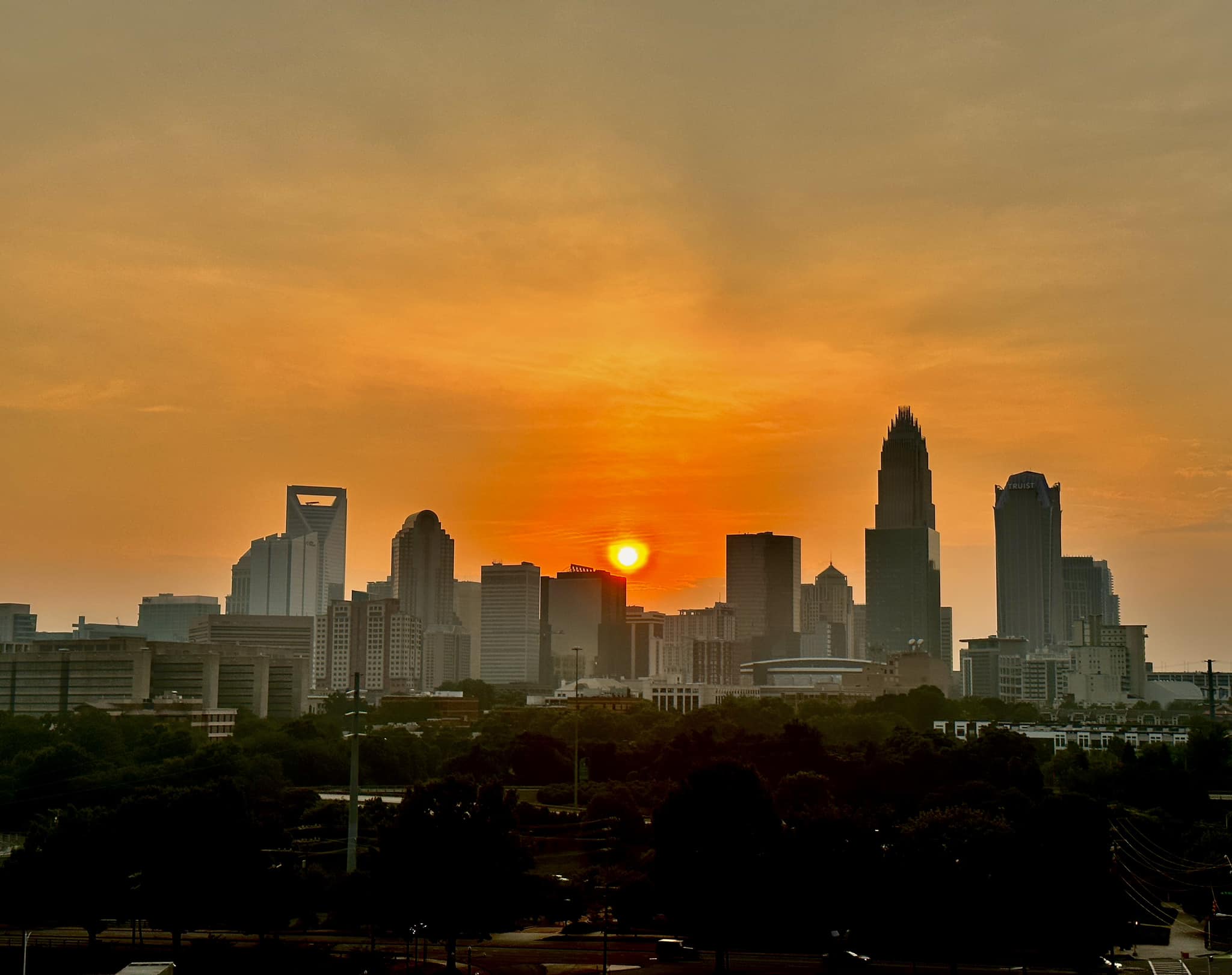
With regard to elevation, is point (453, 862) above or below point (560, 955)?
above

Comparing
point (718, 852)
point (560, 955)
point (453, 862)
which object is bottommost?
point (560, 955)

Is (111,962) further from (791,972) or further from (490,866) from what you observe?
(791,972)

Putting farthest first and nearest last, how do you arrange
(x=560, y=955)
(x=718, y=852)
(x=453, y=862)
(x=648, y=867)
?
(x=648, y=867)
(x=560, y=955)
(x=718, y=852)
(x=453, y=862)

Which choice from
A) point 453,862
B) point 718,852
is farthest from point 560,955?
point 718,852

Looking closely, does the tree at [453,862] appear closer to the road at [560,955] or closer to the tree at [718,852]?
the road at [560,955]

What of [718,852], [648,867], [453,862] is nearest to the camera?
[453,862]

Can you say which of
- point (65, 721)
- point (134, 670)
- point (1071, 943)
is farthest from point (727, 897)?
point (134, 670)

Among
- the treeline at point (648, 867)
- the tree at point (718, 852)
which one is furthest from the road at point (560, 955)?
the tree at point (718, 852)

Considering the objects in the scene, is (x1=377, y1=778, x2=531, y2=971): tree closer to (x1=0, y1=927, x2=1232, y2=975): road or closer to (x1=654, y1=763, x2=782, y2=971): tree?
(x1=0, y1=927, x2=1232, y2=975): road

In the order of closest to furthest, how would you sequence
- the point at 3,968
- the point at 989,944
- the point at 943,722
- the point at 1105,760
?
the point at 3,968
the point at 989,944
the point at 1105,760
the point at 943,722

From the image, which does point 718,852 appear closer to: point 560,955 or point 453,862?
point 560,955

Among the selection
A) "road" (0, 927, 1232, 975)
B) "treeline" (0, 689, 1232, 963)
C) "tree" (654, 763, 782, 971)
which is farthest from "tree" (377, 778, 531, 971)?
"tree" (654, 763, 782, 971)
